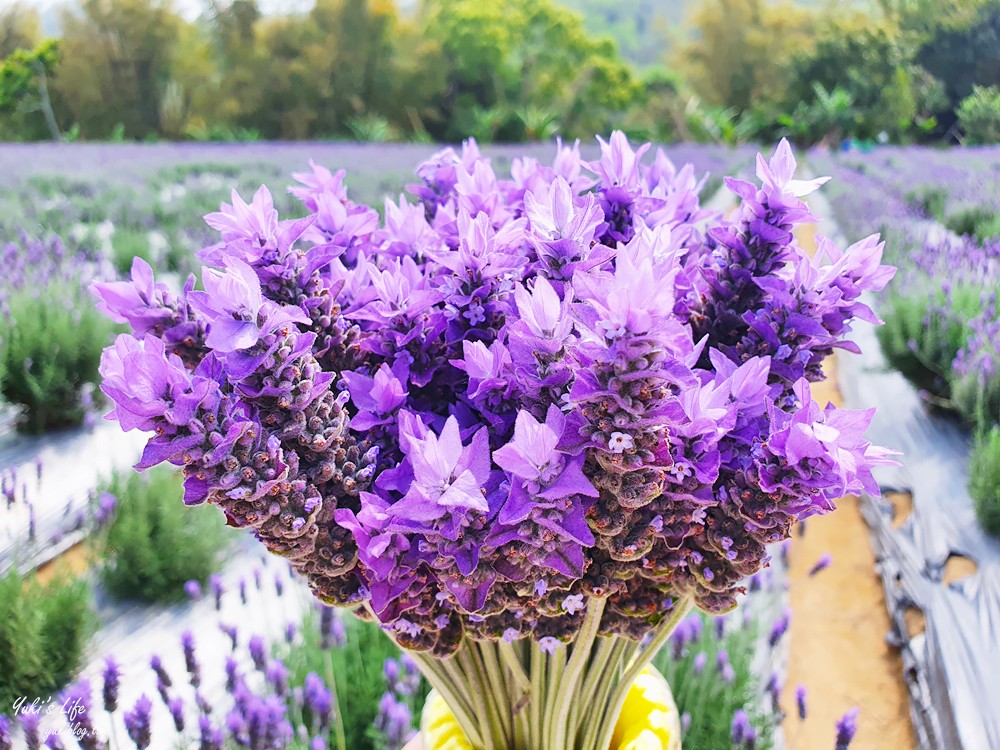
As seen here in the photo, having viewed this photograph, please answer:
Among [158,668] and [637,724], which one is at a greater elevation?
[637,724]

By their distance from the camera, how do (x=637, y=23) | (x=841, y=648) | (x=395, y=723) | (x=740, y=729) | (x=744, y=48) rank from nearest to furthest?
(x=395, y=723), (x=740, y=729), (x=841, y=648), (x=744, y=48), (x=637, y=23)

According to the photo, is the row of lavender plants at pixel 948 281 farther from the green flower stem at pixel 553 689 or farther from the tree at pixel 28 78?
the tree at pixel 28 78

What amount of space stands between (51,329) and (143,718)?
2.79 m

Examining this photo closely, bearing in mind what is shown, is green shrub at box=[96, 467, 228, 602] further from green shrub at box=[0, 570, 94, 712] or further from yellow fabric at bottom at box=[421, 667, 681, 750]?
yellow fabric at bottom at box=[421, 667, 681, 750]

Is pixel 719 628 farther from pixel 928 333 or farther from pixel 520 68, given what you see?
pixel 520 68

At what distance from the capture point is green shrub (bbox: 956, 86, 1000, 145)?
220 centimetres

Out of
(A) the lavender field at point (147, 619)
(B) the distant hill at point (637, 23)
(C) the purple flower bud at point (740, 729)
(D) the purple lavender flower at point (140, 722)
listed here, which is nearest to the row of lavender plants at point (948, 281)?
(A) the lavender field at point (147, 619)

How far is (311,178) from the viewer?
0.81m

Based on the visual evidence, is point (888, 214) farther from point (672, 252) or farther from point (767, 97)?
point (672, 252)

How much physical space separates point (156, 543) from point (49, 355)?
1.40m

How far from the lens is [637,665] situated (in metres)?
0.78

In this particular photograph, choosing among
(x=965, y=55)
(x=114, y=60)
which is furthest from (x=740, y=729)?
(x=114, y=60)

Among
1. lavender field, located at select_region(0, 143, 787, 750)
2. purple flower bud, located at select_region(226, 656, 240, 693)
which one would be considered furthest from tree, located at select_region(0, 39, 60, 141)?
purple flower bud, located at select_region(226, 656, 240, 693)

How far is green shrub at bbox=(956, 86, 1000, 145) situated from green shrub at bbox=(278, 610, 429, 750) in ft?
8.17
